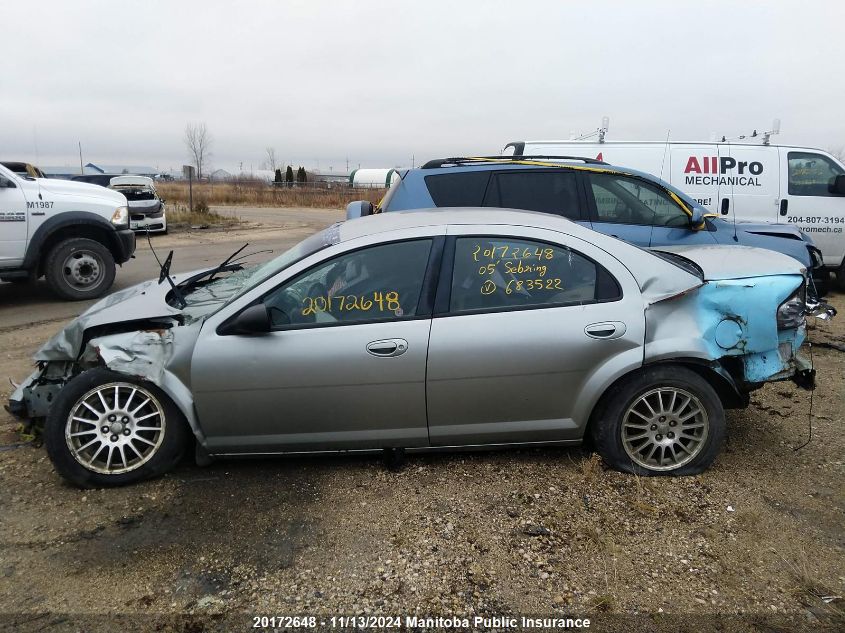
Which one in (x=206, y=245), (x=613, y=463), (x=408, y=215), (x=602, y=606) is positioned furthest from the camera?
(x=206, y=245)

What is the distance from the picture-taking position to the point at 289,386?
11.0 ft

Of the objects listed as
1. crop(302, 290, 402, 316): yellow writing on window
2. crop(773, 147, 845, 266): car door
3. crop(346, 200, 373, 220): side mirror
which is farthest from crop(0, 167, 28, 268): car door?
crop(773, 147, 845, 266): car door

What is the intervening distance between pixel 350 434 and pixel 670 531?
5.76ft

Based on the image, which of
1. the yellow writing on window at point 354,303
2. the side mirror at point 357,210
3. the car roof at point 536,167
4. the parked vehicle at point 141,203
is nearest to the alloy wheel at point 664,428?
the yellow writing on window at point 354,303

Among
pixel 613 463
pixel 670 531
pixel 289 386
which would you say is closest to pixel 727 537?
pixel 670 531

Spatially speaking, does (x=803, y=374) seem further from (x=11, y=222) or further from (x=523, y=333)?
(x=11, y=222)

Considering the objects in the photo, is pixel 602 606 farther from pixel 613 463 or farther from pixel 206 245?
pixel 206 245

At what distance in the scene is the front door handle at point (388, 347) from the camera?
3.31m

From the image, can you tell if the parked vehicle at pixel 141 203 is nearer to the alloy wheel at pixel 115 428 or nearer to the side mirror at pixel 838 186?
the alloy wheel at pixel 115 428

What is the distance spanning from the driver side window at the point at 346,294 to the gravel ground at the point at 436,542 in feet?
3.22

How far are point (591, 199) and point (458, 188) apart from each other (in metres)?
1.31

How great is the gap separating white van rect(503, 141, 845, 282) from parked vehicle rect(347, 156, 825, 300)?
7.39 feet

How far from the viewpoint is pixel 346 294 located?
3428 millimetres

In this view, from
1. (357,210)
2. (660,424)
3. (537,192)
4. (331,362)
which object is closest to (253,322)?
(331,362)
